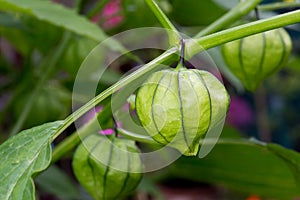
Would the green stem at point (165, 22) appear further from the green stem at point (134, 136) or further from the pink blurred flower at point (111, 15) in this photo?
the pink blurred flower at point (111, 15)

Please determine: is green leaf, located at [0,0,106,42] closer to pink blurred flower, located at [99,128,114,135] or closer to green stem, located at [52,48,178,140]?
pink blurred flower, located at [99,128,114,135]

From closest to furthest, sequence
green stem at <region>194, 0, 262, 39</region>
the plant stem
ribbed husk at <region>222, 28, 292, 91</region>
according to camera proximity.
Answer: green stem at <region>194, 0, 262, 39</region>, ribbed husk at <region>222, 28, 292, 91</region>, the plant stem

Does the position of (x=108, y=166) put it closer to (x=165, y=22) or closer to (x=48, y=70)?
(x=165, y=22)

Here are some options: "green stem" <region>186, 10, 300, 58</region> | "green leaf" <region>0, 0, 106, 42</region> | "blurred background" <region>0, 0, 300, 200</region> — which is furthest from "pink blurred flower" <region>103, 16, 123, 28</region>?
"green stem" <region>186, 10, 300, 58</region>

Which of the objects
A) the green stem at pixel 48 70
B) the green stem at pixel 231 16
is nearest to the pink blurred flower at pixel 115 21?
the green stem at pixel 48 70

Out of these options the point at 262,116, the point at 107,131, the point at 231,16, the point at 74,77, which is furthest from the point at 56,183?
the point at 262,116

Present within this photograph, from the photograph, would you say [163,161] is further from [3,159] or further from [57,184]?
[3,159]
